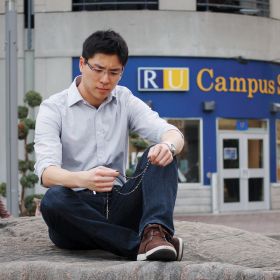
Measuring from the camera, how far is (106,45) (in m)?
3.75

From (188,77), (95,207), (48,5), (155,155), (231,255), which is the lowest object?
(231,255)

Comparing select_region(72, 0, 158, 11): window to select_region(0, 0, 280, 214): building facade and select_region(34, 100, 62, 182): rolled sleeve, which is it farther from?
select_region(34, 100, 62, 182): rolled sleeve

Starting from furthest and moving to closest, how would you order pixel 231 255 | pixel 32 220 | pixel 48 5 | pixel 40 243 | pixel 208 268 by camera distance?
pixel 48 5 → pixel 32 220 → pixel 40 243 → pixel 231 255 → pixel 208 268

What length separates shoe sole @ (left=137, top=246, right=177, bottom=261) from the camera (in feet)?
11.2

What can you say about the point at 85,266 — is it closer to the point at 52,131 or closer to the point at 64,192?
the point at 64,192

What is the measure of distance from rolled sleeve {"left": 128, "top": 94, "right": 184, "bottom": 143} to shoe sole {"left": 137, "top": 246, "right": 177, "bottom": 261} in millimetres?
811

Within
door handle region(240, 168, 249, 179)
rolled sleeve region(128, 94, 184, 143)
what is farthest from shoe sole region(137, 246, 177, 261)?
door handle region(240, 168, 249, 179)

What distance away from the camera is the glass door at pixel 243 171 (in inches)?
791

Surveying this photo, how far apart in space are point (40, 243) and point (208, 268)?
4.99 ft

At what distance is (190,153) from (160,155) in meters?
16.4

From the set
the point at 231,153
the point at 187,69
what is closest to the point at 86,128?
the point at 187,69

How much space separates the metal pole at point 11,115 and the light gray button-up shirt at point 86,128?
6.99 meters

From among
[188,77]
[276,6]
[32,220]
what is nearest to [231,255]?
[32,220]

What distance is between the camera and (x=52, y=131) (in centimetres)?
393
